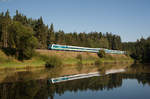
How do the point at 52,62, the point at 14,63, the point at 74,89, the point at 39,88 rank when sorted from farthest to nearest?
the point at 52,62 < the point at 14,63 < the point at 39,88 < the point at 74,89

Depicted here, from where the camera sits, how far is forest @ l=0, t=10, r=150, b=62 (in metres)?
52.1

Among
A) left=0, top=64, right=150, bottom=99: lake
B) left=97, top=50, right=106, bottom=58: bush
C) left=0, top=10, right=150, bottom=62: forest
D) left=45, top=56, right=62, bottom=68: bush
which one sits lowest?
left=0, top=64, right=150, bottom=99: lake

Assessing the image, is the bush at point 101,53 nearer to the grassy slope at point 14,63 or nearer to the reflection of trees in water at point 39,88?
the grassy slope at point 14,63

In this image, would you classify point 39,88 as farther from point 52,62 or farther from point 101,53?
point 101,53

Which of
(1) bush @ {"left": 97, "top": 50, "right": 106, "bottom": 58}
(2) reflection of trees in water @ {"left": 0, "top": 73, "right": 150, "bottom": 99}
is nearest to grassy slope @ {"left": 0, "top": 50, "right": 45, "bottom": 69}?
(2) reflection of trees in water @ {"left": 0, "top": 73, "right": 150, "bottom": 99}

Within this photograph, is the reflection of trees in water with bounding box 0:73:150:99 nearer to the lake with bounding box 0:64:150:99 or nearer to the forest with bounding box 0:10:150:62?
the lake with bounding box 0:64:150:99

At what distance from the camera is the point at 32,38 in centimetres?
5253

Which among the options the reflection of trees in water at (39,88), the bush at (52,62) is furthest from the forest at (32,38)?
the reflection of trees in water at (39,88)

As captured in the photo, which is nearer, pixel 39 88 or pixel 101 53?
pixel 39 88

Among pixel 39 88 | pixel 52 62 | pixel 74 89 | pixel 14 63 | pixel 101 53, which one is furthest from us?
pixel 101 53

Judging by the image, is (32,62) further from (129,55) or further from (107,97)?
(129,55)

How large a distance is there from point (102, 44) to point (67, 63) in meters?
77.4

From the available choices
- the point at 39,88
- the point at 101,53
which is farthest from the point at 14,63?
the point at 101,53

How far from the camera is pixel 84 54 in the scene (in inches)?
3511
